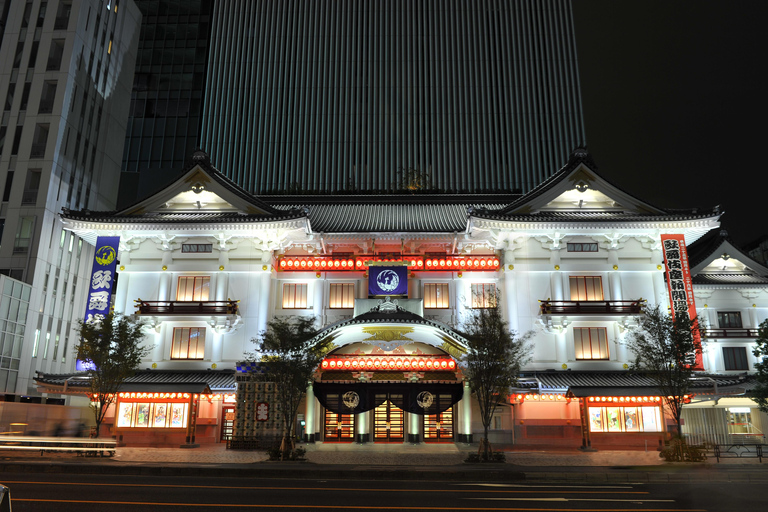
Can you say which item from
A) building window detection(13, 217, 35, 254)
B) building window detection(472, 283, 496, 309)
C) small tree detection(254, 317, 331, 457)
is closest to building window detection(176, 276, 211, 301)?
small tree detection(254, 317, 331, 457)

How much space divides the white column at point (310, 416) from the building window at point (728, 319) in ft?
91.2

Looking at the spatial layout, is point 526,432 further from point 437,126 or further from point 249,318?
point 437,126

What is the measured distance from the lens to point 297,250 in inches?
1412

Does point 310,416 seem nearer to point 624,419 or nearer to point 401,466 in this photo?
point 401,466

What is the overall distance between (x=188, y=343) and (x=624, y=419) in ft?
82.7

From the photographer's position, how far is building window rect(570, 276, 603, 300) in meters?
33.0

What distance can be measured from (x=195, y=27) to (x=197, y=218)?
59919 mm

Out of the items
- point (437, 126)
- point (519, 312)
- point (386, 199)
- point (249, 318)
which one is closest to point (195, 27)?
point (437, 126)

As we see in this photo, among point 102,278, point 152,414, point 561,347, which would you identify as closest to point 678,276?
point 561,347

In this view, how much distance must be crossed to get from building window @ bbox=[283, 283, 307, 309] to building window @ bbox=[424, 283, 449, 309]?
7.60 m

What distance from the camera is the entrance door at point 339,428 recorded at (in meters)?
31.9

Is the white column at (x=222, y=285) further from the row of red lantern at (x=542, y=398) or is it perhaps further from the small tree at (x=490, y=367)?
the row of red lantern at (x=542, y=398)

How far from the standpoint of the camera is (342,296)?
34.7 meters

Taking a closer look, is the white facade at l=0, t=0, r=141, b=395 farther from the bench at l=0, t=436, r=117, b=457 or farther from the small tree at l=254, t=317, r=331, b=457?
the small tree at l=254, t=317, r=331, b=457
